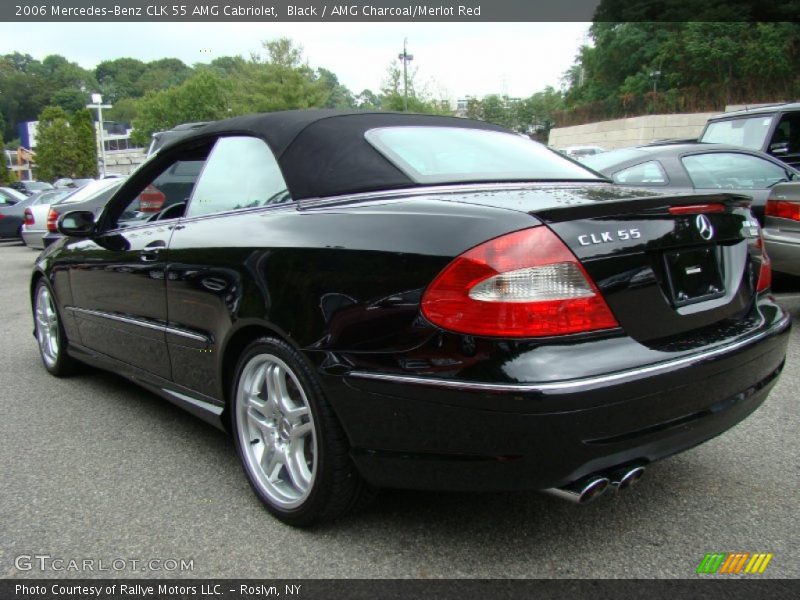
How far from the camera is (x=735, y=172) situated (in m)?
6.79

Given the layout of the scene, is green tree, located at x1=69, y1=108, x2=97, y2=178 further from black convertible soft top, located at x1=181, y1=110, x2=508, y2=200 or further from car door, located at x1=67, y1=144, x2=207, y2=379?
black convertible soft top, located at x1=181, y1=110, x2=508, y2=200

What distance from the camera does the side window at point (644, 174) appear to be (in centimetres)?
655

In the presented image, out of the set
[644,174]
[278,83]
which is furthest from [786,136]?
[278,83]

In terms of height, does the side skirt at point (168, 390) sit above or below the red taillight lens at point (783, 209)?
below

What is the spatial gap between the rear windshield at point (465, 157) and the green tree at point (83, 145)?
58649 mm

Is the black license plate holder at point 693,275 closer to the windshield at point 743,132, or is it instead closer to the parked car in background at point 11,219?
the windshield at point 743,132

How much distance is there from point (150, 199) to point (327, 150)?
5.27 ft

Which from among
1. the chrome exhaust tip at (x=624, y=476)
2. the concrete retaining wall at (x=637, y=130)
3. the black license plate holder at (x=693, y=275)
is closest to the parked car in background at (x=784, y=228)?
the black license plate holder at (x=693, y=275)

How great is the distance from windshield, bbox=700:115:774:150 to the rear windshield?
20.7ft

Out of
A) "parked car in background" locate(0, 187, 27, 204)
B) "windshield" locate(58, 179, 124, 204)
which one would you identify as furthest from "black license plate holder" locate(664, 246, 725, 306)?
"parked car in background" locate(0, 187, 27, 204)

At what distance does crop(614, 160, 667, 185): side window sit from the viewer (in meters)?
6.55

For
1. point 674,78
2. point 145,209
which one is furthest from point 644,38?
point 145,209

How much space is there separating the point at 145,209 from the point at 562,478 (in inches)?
113

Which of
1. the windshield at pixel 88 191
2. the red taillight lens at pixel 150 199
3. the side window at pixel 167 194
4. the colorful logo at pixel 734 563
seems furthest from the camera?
the windshield at pixel 88 191
